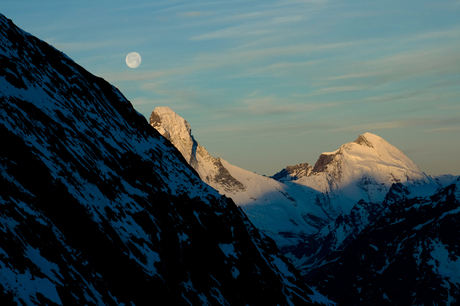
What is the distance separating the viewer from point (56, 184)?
79875 millimetres

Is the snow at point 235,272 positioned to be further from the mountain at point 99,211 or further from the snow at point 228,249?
the snow at point 228,249

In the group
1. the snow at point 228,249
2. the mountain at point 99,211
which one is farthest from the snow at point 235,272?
the snow at point 228,249

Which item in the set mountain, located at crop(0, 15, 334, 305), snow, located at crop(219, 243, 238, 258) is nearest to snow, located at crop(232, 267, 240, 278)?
mountain, located at crop(0, 15, 334, 305)

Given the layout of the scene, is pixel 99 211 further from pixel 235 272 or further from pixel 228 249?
pixel 228 249

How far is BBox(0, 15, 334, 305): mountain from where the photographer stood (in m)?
64.3

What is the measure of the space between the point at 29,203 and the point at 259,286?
77.8m

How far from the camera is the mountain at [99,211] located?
211ft

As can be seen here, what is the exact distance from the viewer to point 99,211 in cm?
8938

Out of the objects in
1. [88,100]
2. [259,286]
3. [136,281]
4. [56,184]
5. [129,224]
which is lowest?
[259,286]

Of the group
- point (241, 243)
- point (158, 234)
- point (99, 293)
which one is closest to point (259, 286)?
point (241, 243)

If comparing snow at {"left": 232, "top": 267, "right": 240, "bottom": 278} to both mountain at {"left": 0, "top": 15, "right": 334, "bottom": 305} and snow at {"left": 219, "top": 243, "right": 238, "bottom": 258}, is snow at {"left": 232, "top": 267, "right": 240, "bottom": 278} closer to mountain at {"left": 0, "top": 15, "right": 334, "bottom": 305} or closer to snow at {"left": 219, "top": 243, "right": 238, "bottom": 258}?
mountain at {"left": 0, "top": 15, "right": 334, "bottom": 305}

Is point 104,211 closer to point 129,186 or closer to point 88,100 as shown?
point 129,186

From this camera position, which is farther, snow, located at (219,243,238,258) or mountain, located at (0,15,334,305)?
snow, located at (219,243,238,258)

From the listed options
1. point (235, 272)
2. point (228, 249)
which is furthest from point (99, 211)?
point (228, 249)
